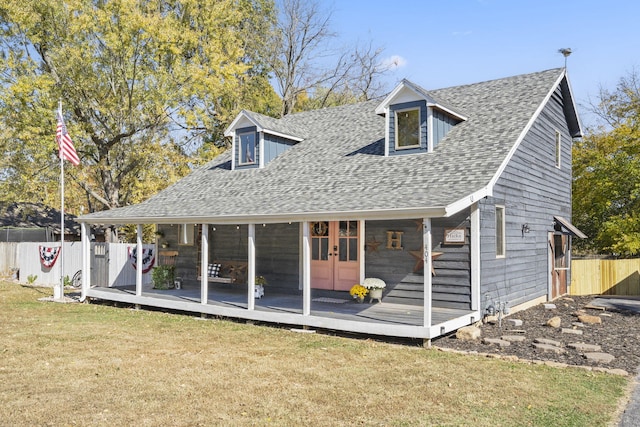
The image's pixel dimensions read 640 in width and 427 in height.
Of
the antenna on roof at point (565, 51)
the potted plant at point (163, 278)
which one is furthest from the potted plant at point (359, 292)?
the antenna on roof at point (565, 51)

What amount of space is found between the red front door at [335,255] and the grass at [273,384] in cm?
301

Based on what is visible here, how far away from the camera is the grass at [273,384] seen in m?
5.50

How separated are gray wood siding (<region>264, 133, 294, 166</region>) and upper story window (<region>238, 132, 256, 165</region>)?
0.42 metres

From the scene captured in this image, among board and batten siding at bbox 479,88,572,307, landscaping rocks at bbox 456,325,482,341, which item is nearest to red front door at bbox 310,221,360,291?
board and batten siding at bbox 479,88,572,307

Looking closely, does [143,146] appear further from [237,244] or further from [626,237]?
[626,237]

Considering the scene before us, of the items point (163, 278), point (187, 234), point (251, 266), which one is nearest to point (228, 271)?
point (163, 278)

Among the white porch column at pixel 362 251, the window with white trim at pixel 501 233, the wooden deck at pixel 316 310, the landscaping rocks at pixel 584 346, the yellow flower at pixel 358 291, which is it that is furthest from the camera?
the white porch column at pixel 362 251

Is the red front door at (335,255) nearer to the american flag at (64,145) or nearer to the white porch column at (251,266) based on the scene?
the white porch column at (251,266)

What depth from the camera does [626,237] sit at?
1938cm

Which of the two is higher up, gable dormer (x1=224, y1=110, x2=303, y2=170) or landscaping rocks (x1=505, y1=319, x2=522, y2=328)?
gable dormer (x1=224, y1=110, x2=303, y2=170)

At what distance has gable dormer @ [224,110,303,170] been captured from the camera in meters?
15.8

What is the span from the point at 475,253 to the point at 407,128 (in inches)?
162

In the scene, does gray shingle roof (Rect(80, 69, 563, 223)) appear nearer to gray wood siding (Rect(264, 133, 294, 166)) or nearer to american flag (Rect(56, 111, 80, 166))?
gray wood siding (Rect(264, 133, 294, 166))

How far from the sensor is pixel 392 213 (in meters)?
9.18
